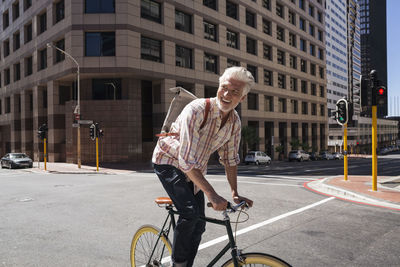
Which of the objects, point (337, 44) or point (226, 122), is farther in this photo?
point (337, 44)

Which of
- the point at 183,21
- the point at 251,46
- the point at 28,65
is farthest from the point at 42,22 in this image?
the point at 251,46

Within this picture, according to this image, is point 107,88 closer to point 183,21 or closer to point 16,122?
point 183,21

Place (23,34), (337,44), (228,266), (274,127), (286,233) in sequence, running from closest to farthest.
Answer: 1. (228,266)
2. (286,233)
3. (23,34)
4. (274,127)
5. (337,44)

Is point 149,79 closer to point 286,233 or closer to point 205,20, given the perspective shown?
point 205,20

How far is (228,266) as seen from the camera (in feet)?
7.87

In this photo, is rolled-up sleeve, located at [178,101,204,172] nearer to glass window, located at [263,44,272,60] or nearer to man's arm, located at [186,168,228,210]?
man's arm, located at [186,168,228,210]

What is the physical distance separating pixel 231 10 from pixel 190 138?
37.8 meters

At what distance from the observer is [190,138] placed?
2416 millimetres

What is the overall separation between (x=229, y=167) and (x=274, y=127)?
41.4 meters

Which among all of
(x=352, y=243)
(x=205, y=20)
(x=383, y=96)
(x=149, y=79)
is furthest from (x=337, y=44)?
(x=352, y=243)

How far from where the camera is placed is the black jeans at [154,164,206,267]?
2600 millimetres

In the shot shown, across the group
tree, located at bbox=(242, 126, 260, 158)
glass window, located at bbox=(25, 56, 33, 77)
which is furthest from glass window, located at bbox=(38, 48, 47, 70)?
tree, located at bbox=(242, 126, 260, 158)

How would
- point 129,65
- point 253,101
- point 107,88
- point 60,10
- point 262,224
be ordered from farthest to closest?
1. point 253,101
2. point 60,10
3. point 107,88
4. point 129,65
5. point 262,224

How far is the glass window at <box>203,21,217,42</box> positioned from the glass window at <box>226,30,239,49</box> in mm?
2103
